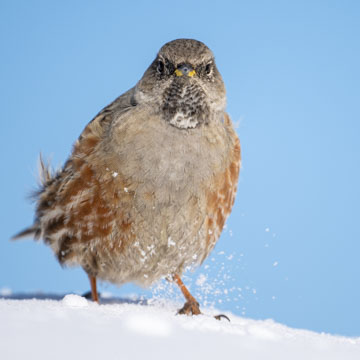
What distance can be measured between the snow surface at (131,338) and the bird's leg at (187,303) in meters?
0.79

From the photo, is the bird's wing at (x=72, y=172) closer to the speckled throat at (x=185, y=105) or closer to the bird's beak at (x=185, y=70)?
the speckled throat at (x=185, y=105)

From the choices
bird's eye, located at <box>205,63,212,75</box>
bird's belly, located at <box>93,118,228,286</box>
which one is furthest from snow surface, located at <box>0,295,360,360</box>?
bird's eye, located at <box>205,63,212,75</box>

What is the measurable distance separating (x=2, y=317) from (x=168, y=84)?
2.29 metres

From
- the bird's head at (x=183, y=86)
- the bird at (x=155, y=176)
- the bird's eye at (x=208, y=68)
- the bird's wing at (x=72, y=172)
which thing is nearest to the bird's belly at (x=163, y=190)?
the bird at (x=155, y=176)

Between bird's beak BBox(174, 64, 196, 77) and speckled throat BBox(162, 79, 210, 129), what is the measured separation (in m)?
0.07

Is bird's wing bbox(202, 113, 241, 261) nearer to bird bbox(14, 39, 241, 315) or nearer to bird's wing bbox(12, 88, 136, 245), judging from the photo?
bird bbox(14, 39, 241, 315)

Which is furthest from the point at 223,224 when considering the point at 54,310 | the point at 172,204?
the point at 54,310

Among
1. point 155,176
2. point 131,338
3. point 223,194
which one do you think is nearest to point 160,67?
point 155,176

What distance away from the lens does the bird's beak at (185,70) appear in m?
5.36

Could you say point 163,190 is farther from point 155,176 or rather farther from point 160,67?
point 160,67

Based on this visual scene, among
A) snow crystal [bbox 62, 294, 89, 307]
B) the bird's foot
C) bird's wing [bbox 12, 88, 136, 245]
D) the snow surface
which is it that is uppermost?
bird's wing [bbox 12, 88, 136, 245]

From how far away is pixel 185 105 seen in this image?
17.7ft

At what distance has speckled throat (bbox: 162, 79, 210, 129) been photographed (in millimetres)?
5336

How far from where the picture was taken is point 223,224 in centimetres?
615
